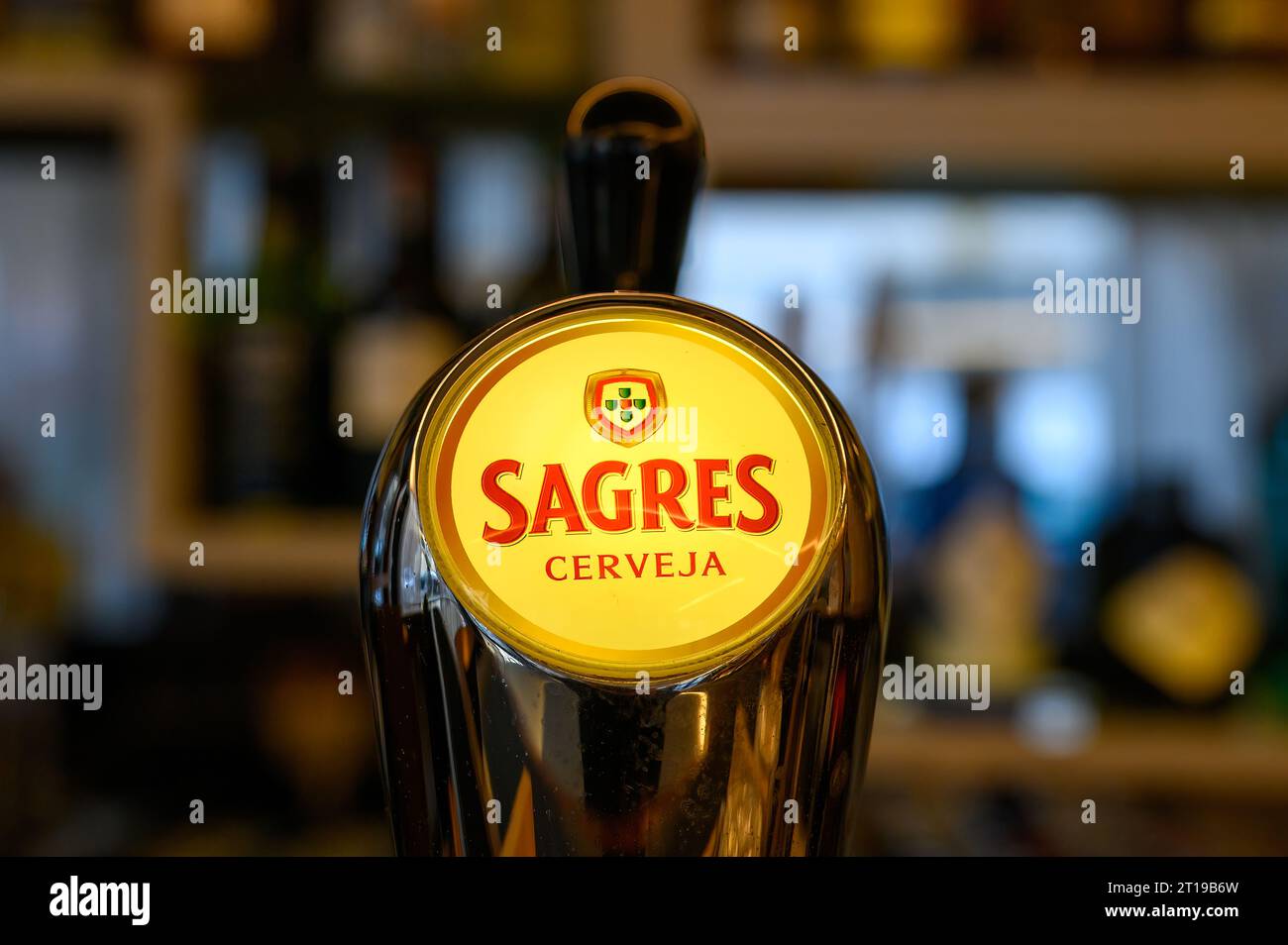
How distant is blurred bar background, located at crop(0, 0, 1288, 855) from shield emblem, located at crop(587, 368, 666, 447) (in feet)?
2.96

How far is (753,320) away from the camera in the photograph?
1205mm

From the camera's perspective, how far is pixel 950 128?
46.0 inches

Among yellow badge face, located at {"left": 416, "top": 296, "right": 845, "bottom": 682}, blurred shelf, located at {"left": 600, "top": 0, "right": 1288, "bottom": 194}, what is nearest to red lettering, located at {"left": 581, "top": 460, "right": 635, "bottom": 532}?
yellow badge face, located at {"left": 416, "top": 296, "right": 845, "bottom": 682}

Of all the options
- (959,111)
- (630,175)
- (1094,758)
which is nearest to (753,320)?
(959,111)

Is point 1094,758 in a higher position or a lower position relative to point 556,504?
lower

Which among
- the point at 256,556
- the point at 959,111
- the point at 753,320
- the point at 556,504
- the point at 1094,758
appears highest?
the point at 959,111

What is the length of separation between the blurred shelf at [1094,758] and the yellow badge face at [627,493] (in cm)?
90

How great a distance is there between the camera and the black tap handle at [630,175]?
0.35 metres

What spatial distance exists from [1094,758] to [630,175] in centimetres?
101

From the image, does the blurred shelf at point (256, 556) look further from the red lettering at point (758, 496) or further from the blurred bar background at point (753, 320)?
the red lettering at point (758, 496)

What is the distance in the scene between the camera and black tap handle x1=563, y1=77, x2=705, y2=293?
0.35 metres

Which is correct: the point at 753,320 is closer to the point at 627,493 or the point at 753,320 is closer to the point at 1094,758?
the point at 1094,758
